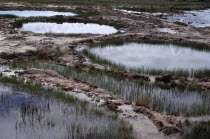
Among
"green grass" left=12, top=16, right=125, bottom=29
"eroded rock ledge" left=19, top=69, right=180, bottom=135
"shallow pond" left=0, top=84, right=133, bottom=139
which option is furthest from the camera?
"green grass" left=12, top=16, right=125, bottom=29

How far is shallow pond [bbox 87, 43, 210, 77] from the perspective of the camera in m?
13.4

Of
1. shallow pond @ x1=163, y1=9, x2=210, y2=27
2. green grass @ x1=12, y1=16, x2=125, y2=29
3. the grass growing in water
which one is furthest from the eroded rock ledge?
shallow pond @ x1=163, y1=9, x2=210, y2=27

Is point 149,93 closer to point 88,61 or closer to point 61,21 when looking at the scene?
point 88,61

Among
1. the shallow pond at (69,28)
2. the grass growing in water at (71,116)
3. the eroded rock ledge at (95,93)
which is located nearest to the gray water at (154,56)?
the eroded rock ledge at (95,93)

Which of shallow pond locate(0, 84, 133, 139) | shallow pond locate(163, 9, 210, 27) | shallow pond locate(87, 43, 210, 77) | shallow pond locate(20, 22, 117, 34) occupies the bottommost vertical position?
shallow pond locate(0, 84, 133, 139)

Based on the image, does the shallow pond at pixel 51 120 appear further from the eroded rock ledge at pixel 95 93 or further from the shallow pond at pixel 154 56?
the shallow pond at pixel 154 56

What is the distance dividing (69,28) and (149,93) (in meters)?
15.4

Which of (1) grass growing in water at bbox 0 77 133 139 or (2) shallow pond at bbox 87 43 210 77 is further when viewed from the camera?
(2) shallow pond at bbox 87 43 210 77

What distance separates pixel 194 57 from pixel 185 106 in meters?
7.84

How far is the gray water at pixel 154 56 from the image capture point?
13602 millimetres

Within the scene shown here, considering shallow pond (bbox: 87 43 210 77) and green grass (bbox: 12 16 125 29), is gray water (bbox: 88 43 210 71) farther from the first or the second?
green grass (bbox: 12 16 125 29)

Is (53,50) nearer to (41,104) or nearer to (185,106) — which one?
(41,104)

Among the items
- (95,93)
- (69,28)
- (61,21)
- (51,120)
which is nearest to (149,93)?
(95,93)

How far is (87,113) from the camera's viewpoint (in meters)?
7.91
